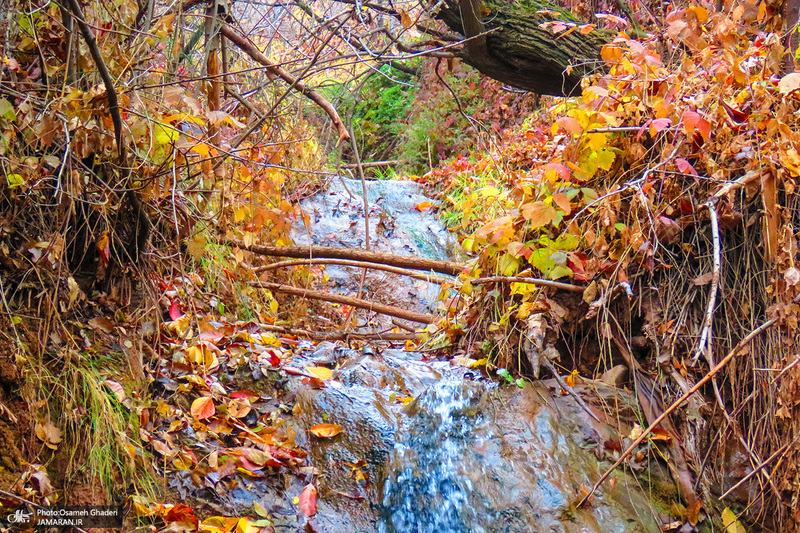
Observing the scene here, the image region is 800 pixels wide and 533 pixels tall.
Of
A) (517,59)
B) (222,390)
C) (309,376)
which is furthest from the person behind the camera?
(517,59)

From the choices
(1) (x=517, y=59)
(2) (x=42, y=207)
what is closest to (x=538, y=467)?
(2) (x=42, y=207)

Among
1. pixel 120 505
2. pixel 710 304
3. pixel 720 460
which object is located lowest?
pixel 120 505

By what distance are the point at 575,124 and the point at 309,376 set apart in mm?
1723

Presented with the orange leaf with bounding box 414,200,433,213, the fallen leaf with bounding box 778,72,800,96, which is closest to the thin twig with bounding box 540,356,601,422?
the fallen leaf with bounding box 778,72,800,96

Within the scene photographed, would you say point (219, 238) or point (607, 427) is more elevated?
point (219, 238)

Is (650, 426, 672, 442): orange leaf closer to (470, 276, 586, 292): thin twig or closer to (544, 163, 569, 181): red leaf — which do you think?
(470, 276, 586, 292): thin twig

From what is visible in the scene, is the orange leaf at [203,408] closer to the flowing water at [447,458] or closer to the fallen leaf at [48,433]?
the flowing water at [447,458]

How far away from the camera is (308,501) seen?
2072 mm

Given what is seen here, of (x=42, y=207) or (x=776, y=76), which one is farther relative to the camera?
(x=776, y=76)

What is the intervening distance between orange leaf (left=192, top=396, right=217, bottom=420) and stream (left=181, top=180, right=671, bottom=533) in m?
0.24

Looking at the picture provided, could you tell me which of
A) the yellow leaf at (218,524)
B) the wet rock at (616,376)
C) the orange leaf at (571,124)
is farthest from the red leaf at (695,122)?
the yellow leaf at (218,524)

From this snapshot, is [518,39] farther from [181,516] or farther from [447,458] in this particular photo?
[181,516]

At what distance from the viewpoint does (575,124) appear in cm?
235

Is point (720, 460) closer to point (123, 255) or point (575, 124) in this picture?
point (575, 124)
